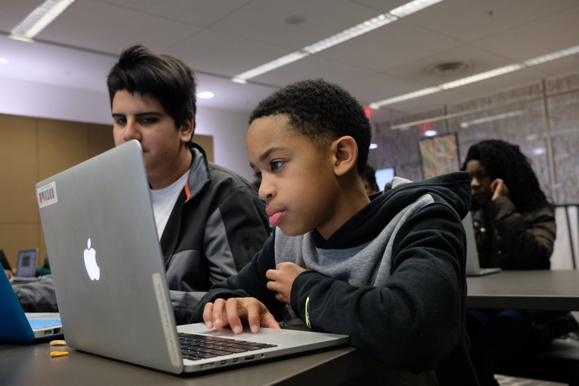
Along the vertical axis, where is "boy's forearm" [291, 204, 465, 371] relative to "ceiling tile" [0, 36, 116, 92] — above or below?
below

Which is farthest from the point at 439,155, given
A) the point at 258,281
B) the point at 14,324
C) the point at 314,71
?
the point at 14,324

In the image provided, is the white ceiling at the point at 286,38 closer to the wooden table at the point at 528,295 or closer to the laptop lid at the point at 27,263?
the laptop lid at the point at 27,263

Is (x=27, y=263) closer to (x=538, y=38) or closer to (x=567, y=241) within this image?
(x=567, y=241)

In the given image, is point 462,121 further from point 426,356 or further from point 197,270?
point 426,356

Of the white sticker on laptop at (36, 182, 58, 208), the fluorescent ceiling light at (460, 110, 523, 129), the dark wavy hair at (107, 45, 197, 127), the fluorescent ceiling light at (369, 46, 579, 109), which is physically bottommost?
the white sticker on laptop at (36, 182, 58, 208)

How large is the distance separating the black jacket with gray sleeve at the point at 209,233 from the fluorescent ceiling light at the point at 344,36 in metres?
3.34

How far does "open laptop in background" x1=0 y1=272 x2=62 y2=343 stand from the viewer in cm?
72

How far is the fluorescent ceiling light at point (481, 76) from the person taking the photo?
18.4 ft

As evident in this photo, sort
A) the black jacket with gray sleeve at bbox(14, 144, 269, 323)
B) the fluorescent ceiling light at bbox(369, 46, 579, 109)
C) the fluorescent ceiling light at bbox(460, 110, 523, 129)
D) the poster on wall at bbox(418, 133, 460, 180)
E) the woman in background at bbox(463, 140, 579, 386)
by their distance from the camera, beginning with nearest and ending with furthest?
1. the black jacket with gray sleeve at bbox(14, 144, 269, 323)
2. the woman in background at bbox(463, 140, 579, 386)
3. the fluorescent ceiling light at bbox(369, 46, 579, 109)
4. the fluorescent ceiling light at bbox(460, 110, 523, 129)
5. the poster on wall at bbox(418, 133, 460, 180)

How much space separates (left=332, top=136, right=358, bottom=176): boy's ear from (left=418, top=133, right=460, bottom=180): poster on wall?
6.11 meters

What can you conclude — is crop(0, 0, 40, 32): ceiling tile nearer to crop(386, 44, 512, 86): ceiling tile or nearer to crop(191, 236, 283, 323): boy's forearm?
crop(191, 236, 283, 323): boy's forearm

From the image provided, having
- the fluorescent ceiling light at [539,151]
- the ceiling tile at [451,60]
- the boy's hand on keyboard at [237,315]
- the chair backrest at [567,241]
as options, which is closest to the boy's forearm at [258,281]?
the boy's hand on keyboard at [237,315]

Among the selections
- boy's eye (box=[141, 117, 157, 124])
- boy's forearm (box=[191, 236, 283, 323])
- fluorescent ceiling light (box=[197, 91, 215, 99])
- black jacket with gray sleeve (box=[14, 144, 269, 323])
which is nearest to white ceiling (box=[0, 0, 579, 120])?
fluorescent ceiling light (box=[197, 91, 215, 99])

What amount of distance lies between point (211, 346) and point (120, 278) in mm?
149
